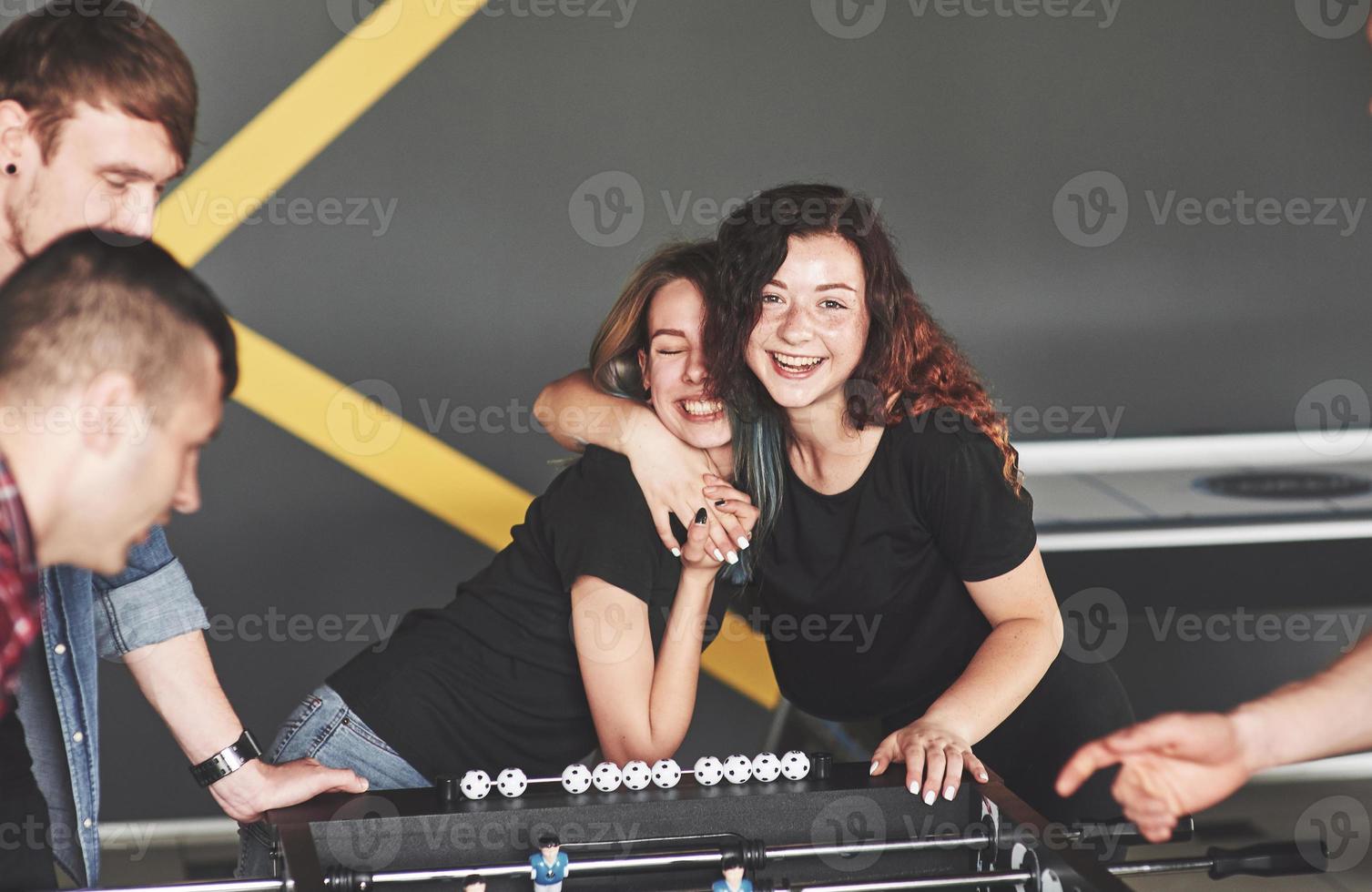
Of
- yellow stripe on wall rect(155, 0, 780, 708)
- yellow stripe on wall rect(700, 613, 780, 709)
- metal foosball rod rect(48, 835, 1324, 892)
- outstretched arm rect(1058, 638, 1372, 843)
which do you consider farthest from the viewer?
yellow stripe on wall rect(700, 613, 780, 709)

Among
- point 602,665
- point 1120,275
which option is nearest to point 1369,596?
point 1120,275

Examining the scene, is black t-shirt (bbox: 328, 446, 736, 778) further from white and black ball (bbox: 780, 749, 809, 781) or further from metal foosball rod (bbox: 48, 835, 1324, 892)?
metal foosball rod (bbox: 48, 835, 1324, 892)

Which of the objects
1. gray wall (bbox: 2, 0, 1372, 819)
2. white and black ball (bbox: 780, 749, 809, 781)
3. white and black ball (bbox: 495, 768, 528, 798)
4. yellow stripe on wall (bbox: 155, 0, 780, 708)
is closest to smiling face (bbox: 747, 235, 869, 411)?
white and black ball (bbox: 780, 749, 809, 781)

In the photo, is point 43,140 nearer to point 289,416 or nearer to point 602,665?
point 602,665

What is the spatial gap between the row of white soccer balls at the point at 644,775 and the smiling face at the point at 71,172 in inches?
30.1

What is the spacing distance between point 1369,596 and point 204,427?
2530 millimetres

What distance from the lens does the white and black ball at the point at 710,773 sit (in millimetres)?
1792

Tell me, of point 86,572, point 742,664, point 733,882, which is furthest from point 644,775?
point 742,664

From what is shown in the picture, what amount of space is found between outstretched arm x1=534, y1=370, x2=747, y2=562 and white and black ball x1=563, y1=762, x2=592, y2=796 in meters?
0.50

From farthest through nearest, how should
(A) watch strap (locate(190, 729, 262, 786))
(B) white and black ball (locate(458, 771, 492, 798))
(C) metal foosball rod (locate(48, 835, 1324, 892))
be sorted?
(A) watch strap (locate(190, 729, 262, 786)), (B) white and black ball (locate(458, 771, 492, 798)), (C) metal foosball rod (locate(48, 835, 1324, 892))

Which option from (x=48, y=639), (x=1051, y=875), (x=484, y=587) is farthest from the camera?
(x=484, y=587)

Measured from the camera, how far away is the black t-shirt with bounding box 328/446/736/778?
222 centimetres

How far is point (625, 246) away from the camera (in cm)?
378

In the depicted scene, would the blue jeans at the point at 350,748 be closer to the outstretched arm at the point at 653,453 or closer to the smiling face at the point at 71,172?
the outstretched arm at the point at 653,453
